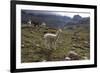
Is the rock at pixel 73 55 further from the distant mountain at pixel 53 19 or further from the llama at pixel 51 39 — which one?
the distant mountain at pixel 53 19

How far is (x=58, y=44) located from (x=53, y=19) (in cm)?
25

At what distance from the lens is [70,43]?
1.99 meters

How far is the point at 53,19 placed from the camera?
1938 millimetres

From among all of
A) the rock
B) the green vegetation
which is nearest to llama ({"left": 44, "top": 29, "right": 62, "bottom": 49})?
the green vegetation

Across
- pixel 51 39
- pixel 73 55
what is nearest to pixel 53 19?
pixel 51 39

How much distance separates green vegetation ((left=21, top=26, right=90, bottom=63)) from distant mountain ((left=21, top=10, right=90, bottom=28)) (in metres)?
0.06

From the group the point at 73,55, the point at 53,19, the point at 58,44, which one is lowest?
the point at 73,55

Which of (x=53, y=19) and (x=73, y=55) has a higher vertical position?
(x=53, y=19)

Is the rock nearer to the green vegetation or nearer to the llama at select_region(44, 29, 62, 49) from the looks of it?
the green vegetation

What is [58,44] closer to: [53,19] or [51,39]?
[51,39]

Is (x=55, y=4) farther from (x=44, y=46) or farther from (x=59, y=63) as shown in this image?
(x=59, y=63)

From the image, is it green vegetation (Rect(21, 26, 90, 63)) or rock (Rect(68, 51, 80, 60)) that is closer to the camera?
green vegetation (Rect(21, 26, 90, 63))

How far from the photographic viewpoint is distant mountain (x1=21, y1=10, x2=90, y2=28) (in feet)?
6.05

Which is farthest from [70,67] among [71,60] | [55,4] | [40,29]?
[55,4]
